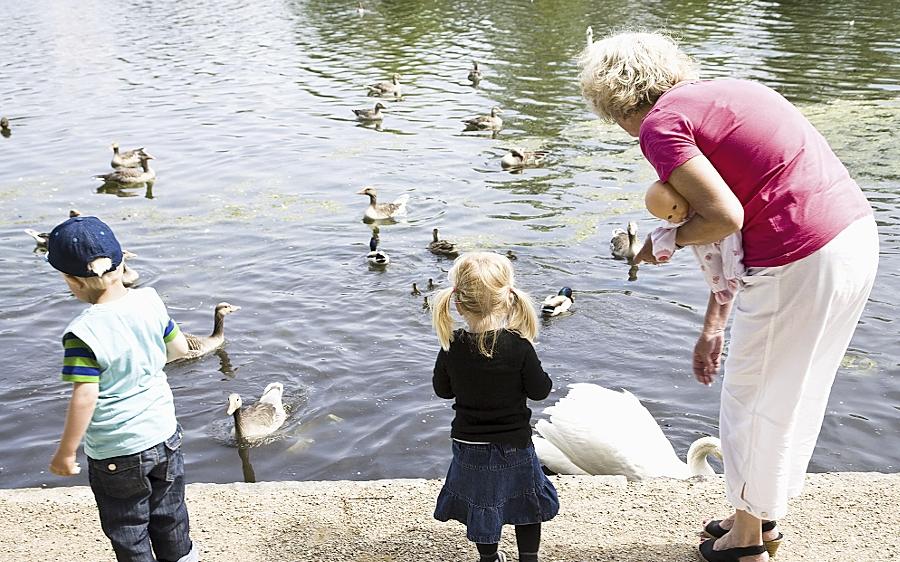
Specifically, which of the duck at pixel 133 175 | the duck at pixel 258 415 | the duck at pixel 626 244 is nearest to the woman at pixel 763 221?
the duck at pixel 258 415

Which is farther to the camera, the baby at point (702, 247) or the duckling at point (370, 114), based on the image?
the duckling at point (370, 114)

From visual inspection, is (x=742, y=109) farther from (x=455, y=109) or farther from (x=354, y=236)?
(x=455, y=109)

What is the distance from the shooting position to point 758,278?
336cm

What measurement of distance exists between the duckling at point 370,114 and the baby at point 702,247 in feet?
53.0

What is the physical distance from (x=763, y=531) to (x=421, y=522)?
1421mm

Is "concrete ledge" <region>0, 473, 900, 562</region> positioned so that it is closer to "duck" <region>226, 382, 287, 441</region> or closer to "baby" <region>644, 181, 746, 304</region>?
"baby" <region>644, 181, 746, 304</region>

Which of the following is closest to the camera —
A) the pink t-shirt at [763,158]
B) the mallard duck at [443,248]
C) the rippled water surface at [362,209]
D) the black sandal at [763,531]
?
the pink t-shirt at [763,158]

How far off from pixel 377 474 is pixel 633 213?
281 inches

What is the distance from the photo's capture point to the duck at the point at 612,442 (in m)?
5.43

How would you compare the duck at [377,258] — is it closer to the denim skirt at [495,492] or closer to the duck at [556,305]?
the duck at [556,305]

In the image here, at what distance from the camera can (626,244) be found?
37.9ft

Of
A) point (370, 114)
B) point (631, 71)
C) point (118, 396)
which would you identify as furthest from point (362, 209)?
point (631, 71)

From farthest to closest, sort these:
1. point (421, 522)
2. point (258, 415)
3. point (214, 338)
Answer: point (214, 338) → point (258, 415) → point (421, 522)

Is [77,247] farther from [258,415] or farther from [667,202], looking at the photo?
[258,415]
